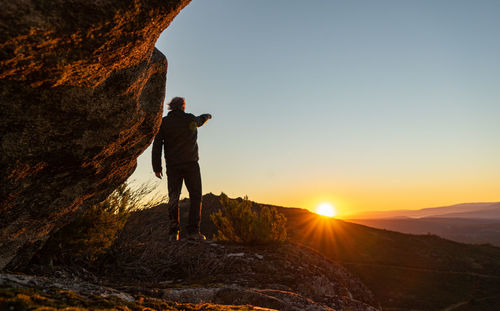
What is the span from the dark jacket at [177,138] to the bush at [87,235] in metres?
1.70

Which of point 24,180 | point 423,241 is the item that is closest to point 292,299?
point 24,180

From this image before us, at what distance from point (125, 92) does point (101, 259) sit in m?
2.73

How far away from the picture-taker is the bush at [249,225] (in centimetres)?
514

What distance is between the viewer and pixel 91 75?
1608 millimetres

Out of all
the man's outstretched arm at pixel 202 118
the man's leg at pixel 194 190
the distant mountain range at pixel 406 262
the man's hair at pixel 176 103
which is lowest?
the distant mountain range at pixel 406 262

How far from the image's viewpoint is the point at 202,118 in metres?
5.59

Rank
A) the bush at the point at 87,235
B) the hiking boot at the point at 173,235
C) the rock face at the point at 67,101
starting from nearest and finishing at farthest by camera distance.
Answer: the rock face at the point at 67,101, the bush at the point at 87,235, the hiking boot at the point at 173,235

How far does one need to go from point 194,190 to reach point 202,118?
1.28 meters

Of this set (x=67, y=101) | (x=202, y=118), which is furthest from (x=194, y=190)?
(x=67, y=101)

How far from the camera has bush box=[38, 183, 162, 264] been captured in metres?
3.11

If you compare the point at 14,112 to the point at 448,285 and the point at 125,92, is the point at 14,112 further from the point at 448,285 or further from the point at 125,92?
the point at 448,285

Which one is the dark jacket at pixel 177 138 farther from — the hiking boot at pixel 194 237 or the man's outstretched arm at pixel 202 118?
the hiking boot at pixel 194 237

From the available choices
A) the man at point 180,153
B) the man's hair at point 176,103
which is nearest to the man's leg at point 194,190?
the man at point 180,153

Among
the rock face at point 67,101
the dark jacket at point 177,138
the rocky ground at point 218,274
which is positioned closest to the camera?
the rock face at point 67,101
